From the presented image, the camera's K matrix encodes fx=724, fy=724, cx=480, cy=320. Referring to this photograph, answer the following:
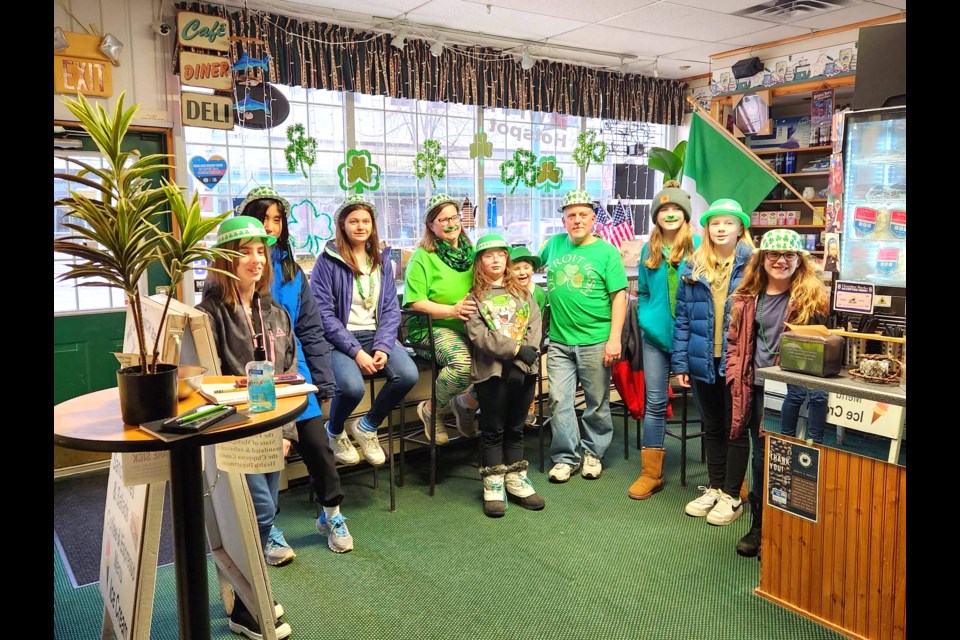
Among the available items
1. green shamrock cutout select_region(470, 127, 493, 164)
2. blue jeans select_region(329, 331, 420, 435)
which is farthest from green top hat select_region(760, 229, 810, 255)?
green shamrock cutout select_region(470, 127, 493, 164)

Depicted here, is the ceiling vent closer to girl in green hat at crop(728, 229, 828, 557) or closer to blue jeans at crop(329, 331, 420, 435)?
girl in green hat at crop(728, 229, 828, 557)

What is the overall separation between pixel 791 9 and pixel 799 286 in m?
3.24

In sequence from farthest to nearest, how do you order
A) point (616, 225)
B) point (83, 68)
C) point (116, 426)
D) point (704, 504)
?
point (616, 225) → point (83, 68) → point (704, 504) → point (116, 426)

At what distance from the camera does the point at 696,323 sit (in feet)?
10.7

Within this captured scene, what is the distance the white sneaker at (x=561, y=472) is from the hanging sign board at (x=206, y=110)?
293cm

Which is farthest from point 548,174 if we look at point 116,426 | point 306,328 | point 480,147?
point 116,426

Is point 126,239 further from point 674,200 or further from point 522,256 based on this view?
point 674,200

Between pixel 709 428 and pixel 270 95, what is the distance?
12.0ft

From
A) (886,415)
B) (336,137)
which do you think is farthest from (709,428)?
(336,137)

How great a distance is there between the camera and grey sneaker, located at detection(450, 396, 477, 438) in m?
3.70

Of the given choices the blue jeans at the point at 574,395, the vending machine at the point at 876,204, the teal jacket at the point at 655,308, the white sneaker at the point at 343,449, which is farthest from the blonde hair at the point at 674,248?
the white sneaker at the point at 343,449

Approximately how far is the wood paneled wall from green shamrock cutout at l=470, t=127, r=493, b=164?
4.34 meters

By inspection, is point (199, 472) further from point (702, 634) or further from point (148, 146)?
point (148, 146)

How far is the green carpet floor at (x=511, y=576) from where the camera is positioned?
2471mm
